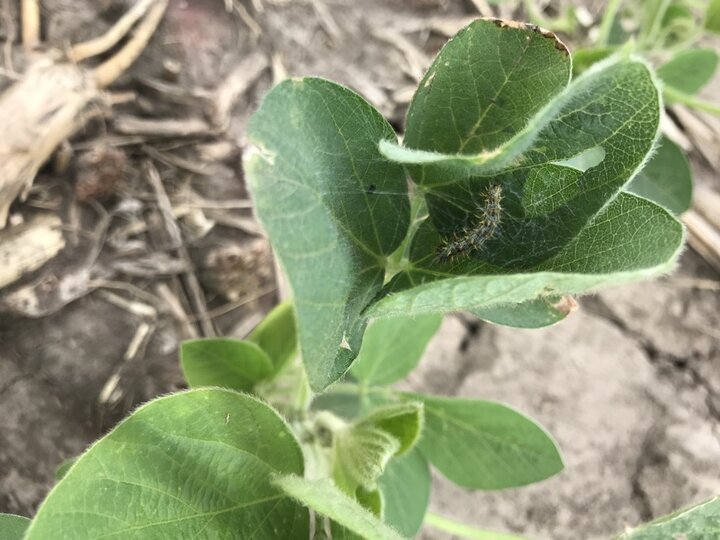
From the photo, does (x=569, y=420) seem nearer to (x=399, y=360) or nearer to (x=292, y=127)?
(x=399, y=360)

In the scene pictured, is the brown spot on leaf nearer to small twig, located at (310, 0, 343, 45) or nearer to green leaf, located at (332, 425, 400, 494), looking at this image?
green leaf, located at (332, 425, 400, 494)

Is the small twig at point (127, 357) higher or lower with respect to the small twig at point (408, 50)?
lower

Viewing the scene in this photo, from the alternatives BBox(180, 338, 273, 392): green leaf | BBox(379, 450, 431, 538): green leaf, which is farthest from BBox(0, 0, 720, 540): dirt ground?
BBox(379, 450, 431, 538): green leaf

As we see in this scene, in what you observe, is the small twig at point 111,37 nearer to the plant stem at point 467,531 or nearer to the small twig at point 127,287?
the small twig at point 127,287

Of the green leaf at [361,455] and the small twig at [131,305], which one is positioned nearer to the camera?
the green leaf at [361,455]

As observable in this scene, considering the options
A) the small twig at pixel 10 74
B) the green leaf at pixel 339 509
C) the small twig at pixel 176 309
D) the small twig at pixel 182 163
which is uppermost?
the small twig at pixel 10 74

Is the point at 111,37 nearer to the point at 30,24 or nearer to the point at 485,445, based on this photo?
the point at 30,24

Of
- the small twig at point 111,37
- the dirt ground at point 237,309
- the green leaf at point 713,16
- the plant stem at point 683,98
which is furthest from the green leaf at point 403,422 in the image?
the green leaf at point 713,16

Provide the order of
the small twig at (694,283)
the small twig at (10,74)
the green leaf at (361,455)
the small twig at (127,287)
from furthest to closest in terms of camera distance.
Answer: the small twig at (694,283), the small twig at (127,287), the small twig at (10,74), the green leaf at (361,455)
